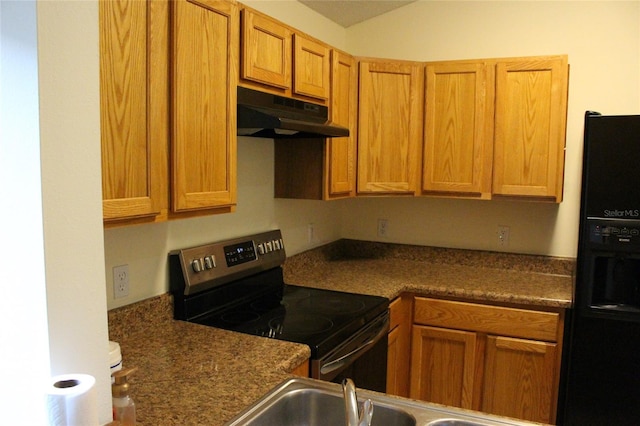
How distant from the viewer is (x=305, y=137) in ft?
8.56

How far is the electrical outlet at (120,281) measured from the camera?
5.96 ft

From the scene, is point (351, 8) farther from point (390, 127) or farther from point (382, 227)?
point (382, 227)

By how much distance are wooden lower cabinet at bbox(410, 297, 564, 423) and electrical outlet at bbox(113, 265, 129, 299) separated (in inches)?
58.7

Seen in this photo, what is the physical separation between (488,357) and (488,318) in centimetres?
20

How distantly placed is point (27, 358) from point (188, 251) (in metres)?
1.17

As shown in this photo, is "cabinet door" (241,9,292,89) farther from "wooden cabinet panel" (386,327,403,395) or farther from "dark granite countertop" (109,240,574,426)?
"wooden cabinet panel" (386,327,403,395)

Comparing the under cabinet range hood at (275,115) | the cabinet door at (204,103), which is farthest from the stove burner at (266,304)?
the under cabinet range hood at (275,115)

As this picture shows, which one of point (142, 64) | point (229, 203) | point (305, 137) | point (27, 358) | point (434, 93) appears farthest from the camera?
point (434, 93)

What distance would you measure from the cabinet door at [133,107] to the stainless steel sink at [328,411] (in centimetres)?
63

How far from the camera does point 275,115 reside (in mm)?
1937

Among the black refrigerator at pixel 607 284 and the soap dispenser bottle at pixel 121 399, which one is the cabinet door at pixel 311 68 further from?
the soap dispenser bottle at pixel 121 399

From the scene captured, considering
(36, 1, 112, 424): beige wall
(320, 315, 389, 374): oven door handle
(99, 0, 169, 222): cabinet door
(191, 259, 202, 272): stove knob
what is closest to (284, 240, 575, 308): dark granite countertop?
(320, 315, 389, 374): oven door handle

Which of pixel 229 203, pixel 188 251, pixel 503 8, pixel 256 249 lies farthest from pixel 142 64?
pixel 503 8

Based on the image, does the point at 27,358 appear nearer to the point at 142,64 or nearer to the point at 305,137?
the point at 142,64
